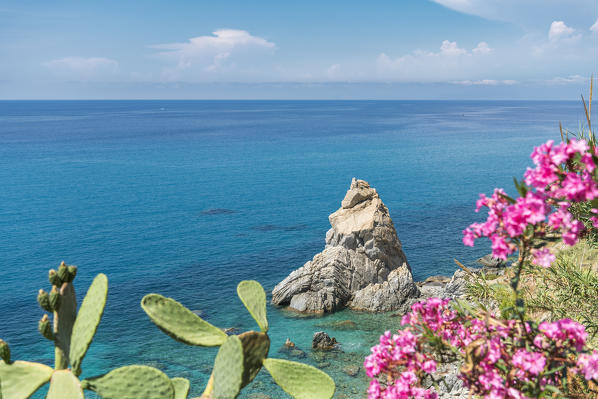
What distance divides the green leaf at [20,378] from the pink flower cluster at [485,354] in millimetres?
3393

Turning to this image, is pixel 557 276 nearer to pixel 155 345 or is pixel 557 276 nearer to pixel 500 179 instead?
pixel 155 345

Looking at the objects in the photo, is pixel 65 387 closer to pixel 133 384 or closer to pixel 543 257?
pixel 133 384

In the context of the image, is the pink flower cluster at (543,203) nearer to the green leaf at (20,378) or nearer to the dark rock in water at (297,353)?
the green leaf at (20,378)

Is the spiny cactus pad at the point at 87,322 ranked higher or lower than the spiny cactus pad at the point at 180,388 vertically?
higher

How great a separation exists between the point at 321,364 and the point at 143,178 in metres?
65.7

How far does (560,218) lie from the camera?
Answer: 11.4 feet

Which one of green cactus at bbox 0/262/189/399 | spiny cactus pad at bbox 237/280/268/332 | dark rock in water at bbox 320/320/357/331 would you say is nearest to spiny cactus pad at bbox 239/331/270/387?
spiny cactus pad at bbox 237/280/268/332

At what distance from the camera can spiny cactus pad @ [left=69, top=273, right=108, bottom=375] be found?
481cm

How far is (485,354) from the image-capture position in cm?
389

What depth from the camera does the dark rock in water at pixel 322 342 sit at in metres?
28.5

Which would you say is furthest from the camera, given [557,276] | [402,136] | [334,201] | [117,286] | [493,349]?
[402,136]

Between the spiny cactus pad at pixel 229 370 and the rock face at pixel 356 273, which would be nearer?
the spiny cactus pad at pixel 229 370

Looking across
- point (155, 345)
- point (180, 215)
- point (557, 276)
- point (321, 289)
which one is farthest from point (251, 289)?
point (180, 215)

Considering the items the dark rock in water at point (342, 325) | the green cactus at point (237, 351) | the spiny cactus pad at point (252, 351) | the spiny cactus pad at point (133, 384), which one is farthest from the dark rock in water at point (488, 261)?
the spiny cactus pad at point (133, 384)
